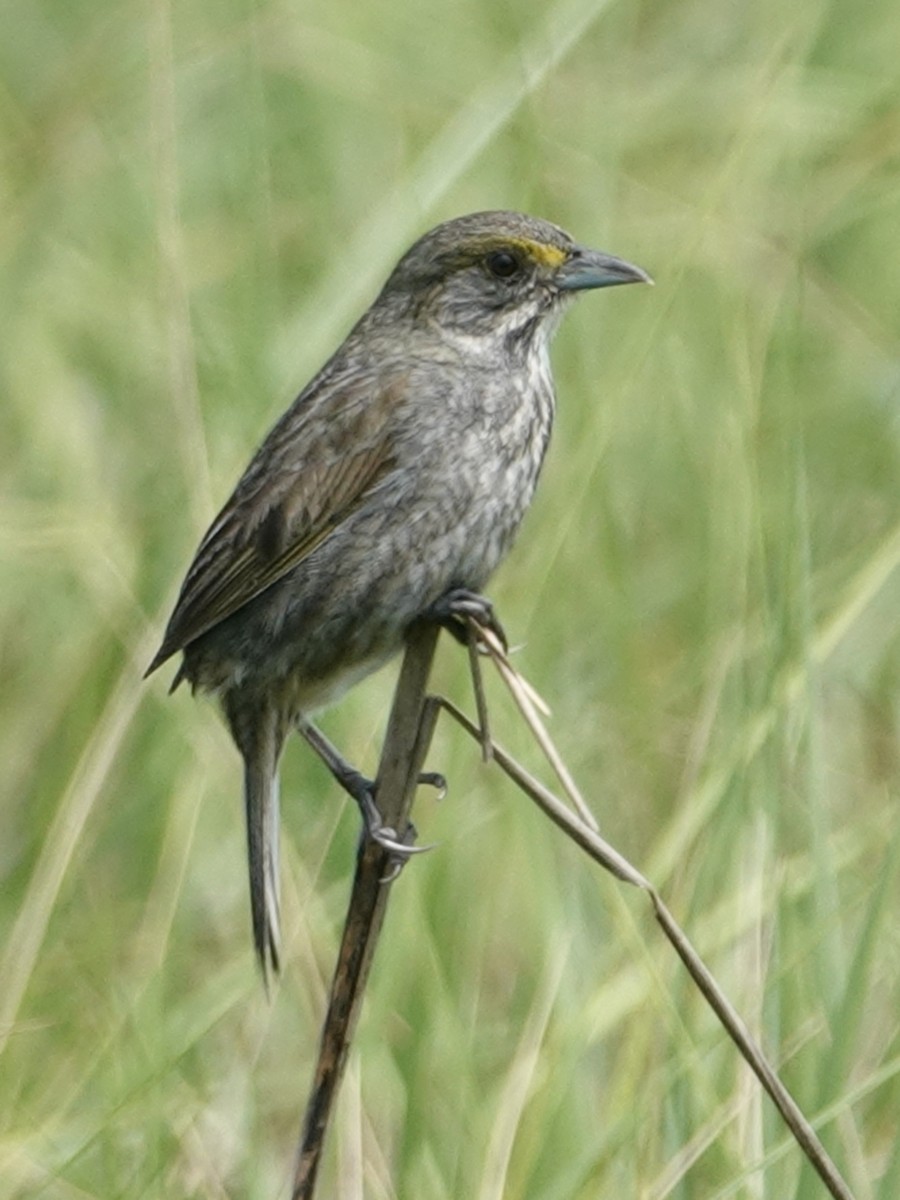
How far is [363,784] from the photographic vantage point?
13.3 ft

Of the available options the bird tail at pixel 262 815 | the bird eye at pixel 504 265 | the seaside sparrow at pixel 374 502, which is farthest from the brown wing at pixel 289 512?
the bird eye at pixel 504 265

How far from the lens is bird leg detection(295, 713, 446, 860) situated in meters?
3.30

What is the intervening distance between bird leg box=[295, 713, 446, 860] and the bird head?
2.18 feet

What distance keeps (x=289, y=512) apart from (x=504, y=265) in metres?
0.55

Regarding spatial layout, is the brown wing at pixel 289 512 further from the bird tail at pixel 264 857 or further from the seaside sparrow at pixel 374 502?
the bird tail at pixel 264 857

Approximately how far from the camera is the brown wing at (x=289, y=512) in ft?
14.3

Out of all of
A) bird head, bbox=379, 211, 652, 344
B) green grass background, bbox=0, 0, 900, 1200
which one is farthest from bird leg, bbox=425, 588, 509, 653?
bird head, bbox=379, 211, 652, 344

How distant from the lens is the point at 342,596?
4285 millimetres

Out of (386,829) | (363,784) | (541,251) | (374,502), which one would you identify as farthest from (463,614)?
(541,251)

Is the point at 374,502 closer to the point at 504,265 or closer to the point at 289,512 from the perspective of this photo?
the point at 289,512

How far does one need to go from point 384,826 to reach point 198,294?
2.80 m

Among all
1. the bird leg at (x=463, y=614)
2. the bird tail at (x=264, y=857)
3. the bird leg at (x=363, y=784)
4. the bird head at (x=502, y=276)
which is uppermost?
the bird head at (x=502, y=276)

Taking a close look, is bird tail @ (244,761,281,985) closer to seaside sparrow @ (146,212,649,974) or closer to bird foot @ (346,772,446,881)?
seaside sparrow @ (146,212,649,974)

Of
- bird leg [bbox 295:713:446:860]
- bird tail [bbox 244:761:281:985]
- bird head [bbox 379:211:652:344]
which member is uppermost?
bird head [bbox 379:211:652:344]
